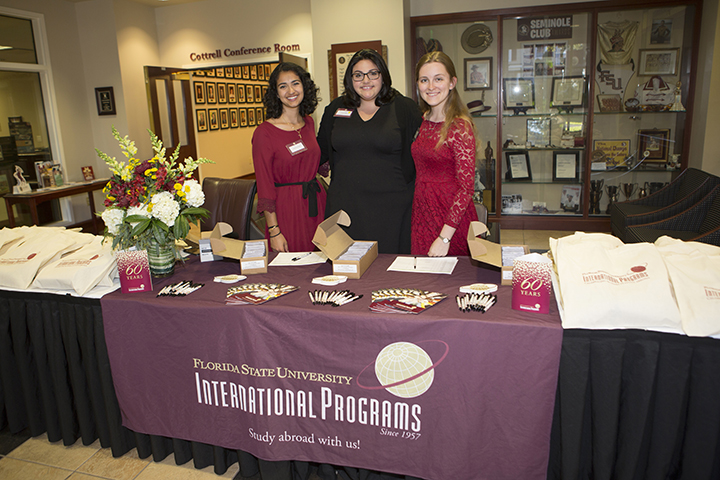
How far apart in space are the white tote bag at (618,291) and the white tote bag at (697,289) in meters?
0.02

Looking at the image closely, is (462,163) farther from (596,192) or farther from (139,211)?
(596,192)

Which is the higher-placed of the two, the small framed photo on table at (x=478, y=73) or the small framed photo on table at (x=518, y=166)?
the small framed photo on table at (x=478, y=73)

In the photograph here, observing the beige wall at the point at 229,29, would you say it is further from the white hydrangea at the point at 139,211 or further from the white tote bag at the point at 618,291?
the white tote bag at the point at 618,291

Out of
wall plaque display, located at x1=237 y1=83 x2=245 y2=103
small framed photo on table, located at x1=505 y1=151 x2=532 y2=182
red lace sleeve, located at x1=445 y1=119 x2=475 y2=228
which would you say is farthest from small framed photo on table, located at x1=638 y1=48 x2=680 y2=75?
wall plaque display, located at x1=237 y1=83 x2=245 y2=103

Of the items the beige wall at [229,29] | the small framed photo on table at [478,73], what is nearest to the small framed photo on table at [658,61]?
the small framed photo on table at [478,73]

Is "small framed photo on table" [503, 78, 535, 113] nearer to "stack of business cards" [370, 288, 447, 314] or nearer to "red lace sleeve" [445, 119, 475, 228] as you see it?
"red lace sleeve" [445, 119, 475, 228]

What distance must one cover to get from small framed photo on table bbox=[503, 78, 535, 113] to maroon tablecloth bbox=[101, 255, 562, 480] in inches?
173

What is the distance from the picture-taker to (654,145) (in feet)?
18.4

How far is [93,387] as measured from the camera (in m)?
2.02

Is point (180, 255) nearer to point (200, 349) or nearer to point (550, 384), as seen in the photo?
point (200, 349)

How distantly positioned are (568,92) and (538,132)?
0.54 metres

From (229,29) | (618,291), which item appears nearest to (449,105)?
(618,291)

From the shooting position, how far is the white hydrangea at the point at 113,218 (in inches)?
76.4

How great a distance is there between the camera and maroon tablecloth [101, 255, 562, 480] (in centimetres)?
155
